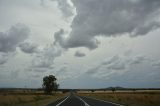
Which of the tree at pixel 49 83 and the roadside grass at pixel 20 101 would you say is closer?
the roadside grass at pixel 20 101

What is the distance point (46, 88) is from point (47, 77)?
4.74 meters

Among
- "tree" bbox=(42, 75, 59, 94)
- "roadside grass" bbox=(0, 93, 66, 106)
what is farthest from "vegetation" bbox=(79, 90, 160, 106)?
"tree" bbox=(42, 75, 59, 94)

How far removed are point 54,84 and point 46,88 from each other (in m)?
3.83

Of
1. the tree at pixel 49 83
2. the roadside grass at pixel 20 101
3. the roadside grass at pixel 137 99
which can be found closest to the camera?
the roadside grass at pixel 137 99

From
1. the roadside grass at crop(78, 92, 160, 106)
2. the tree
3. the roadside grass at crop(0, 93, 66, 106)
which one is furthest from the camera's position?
the tree

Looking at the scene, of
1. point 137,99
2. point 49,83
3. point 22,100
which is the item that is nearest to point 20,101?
point 22,100

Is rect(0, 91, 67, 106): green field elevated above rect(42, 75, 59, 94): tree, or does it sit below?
below

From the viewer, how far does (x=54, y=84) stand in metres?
132

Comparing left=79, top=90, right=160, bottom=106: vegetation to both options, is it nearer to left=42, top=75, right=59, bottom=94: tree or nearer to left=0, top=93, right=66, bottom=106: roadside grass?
left=0, top=93, right=66, bottom=106: roadside grass

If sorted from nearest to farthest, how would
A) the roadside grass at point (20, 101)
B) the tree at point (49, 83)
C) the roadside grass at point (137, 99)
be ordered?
1. the roadside grass at point (137, 99)
2. the roadside grass at point (20, 101)
3. the tree at point (49, 83)

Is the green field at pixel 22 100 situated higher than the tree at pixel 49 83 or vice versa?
the tree at pixel 49 83

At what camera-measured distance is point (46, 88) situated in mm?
131375

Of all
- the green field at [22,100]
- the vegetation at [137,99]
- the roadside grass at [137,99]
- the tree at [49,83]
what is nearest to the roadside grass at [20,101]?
the green field at [22,100]

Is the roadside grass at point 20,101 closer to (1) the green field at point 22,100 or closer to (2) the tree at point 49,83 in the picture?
(1) the green field at point 22,100
